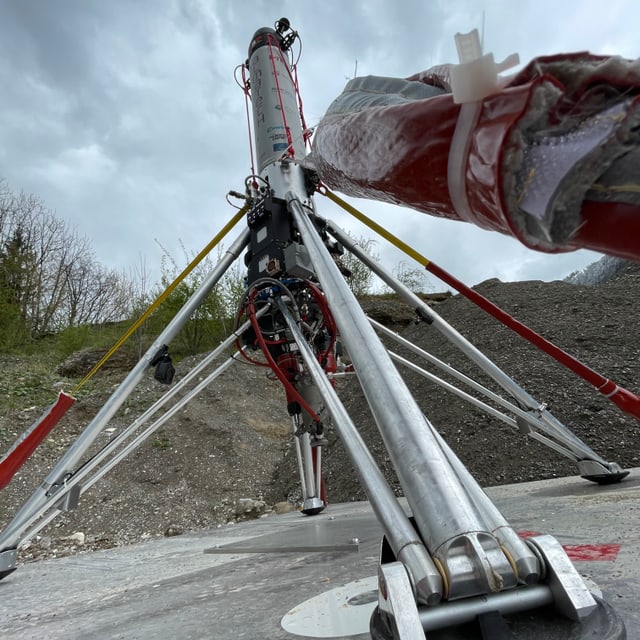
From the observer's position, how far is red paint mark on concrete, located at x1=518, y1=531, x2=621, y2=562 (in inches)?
35.1

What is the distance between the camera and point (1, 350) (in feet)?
29.3

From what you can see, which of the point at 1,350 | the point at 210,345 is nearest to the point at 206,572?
the point at 210,345

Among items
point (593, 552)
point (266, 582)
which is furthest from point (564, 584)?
Answer: point (266, 582)

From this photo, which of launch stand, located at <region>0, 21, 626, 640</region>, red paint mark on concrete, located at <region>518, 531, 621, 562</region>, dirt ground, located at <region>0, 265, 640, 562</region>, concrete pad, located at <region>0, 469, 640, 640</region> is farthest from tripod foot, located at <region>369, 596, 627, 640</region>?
dirt ground, located at <region>0, 265, 640, 562</region>

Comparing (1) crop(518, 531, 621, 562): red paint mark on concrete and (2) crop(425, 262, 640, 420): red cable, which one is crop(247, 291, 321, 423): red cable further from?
(1) crop(518, 531, 621, 562): red paint mark on concrete

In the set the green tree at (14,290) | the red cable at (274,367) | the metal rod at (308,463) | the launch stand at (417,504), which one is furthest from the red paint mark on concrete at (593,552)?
the green tree at (14,290)

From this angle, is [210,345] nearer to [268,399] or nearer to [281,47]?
[268,399]

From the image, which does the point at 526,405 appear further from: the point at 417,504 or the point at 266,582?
the point at 417,504

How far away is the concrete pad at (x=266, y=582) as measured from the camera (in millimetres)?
773

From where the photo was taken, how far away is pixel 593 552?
37.0 inches

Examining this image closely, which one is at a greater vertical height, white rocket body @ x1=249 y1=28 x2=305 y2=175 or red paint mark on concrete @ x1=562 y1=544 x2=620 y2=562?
white rocket body @ x1=249 y1=28 x2=305 y2=175

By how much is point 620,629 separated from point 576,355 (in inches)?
183

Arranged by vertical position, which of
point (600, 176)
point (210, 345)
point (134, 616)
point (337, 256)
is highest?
point (210, 345)

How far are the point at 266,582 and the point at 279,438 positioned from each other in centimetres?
463
